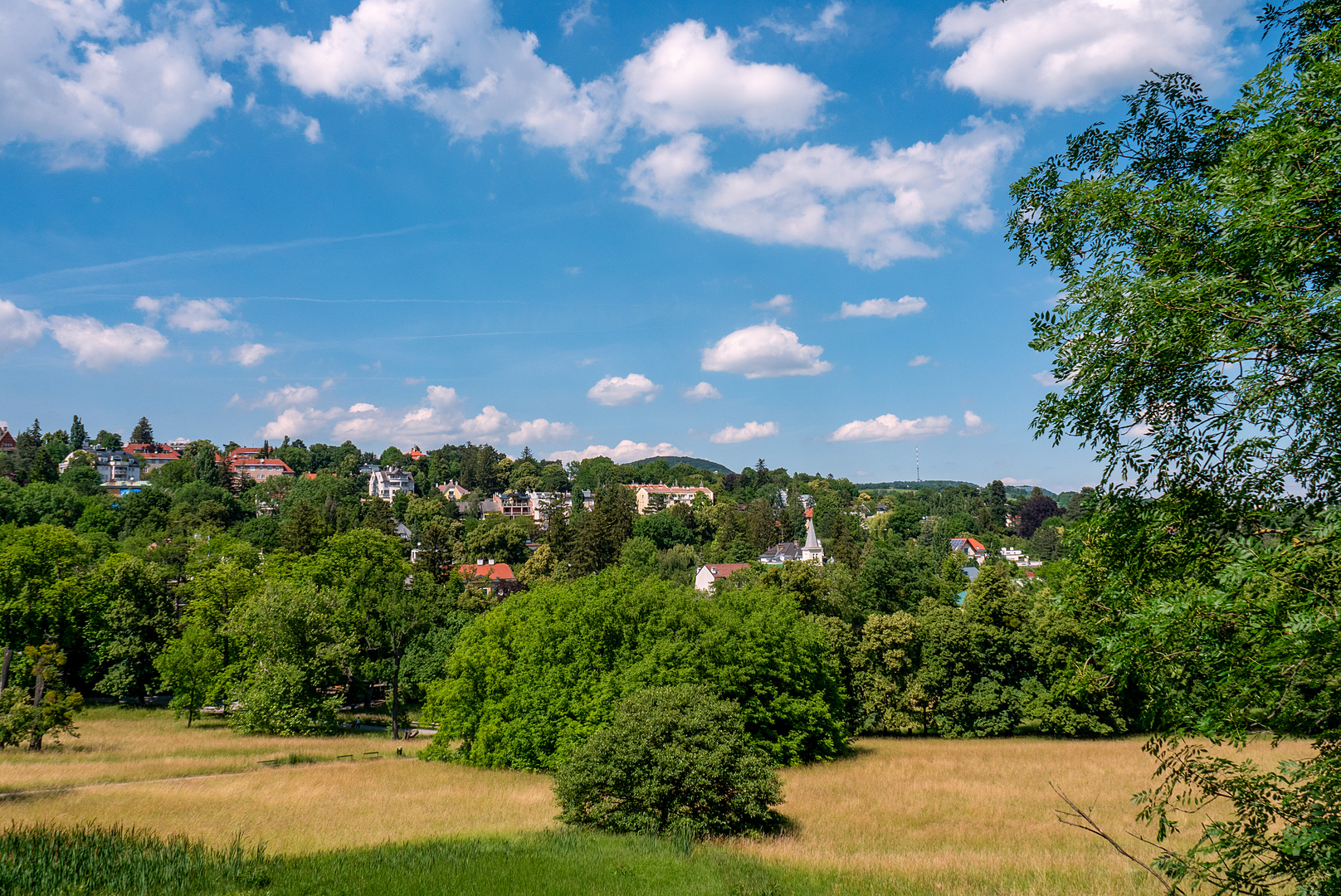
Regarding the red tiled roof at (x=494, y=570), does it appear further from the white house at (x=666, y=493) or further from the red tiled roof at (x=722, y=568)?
the white house at (x=666, y=493)

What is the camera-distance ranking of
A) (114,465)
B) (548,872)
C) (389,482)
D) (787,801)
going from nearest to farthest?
(548,872)
(787,801)
(114,465)
(389,482)

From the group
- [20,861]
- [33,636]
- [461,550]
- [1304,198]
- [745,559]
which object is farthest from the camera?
[745,559]

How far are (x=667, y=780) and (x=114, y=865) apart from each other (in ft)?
32.4

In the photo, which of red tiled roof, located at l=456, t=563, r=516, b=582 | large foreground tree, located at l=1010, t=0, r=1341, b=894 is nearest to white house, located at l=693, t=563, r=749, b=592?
red tiled roof, located at l=456, t=563, r=516, b=582

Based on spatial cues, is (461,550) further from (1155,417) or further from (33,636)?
(1155,417)

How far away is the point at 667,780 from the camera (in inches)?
629

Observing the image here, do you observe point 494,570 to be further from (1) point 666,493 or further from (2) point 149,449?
(2) point 149,449

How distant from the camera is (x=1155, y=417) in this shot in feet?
22.7

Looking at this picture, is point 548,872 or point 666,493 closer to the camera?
point 548,872

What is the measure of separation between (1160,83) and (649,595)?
2487 centimetres

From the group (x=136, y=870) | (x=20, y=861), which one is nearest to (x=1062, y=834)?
(x=136, y=870)

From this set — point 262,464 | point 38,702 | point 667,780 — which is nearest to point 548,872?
point 667,780

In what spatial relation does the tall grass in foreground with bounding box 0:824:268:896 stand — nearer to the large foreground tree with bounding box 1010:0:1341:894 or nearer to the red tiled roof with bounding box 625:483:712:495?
the large foreground tree with bounding box 1010:0:1341:894

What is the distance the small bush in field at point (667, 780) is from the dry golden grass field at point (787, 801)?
1.00 m
